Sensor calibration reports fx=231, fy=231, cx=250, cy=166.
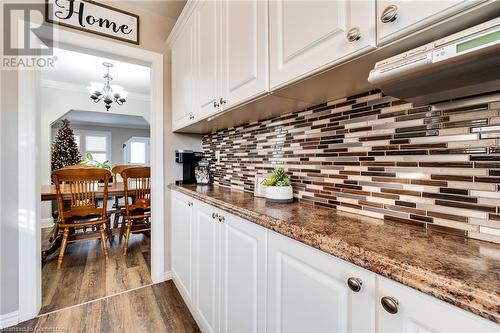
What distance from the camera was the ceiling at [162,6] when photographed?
1.99 metres

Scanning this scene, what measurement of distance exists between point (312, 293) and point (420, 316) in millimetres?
291

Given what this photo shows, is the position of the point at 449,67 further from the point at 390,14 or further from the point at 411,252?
the point at 411,252

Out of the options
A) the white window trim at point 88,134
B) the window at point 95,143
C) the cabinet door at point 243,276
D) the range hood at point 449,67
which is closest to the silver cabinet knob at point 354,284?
the cabinet door at point 243,276

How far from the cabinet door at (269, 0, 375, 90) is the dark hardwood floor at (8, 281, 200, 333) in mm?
1712

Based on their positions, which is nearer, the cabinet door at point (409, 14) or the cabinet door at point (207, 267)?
the cabinet door at point (409, 14)

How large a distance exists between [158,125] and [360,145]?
1782 millimetres

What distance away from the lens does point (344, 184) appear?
1016 millimetres

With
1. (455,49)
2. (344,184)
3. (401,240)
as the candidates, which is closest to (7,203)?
(344,184)

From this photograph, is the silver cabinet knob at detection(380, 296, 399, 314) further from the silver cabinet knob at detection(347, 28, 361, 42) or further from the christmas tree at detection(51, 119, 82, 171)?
the christmas tree at detection(51, 119, 82, 171)

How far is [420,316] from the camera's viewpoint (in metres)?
0.44

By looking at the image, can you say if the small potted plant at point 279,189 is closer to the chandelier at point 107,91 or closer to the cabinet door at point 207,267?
the cabinet door at point 207,267

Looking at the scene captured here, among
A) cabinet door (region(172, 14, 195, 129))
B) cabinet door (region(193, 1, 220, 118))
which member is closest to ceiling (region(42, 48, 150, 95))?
cabinet door (region(172, 14, 195, 129))

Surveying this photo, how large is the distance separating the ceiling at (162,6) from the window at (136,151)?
6216 millimetres

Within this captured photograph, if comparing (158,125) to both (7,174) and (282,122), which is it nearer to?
(7,174)
